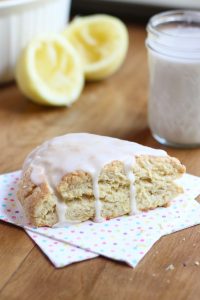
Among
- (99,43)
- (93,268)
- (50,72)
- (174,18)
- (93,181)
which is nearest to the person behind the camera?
(93,268)

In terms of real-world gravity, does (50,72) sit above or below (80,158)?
below

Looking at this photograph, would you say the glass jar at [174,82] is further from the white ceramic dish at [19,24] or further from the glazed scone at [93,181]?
the white ceramic dish at [19,24]

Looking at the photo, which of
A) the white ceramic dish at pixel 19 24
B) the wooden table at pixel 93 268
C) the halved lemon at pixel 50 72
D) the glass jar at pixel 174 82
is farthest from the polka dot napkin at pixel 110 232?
the white ceramic dish at pixel 19 24

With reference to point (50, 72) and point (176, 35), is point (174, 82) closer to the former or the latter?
point (176, 35)

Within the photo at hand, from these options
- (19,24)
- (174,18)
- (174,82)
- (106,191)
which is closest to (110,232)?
(106,191)

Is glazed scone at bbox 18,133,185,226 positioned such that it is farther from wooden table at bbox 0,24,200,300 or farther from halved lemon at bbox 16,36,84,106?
halved lemon at bbox 16,36,84,106

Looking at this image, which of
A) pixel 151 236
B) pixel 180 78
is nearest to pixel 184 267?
pixel 151 236
